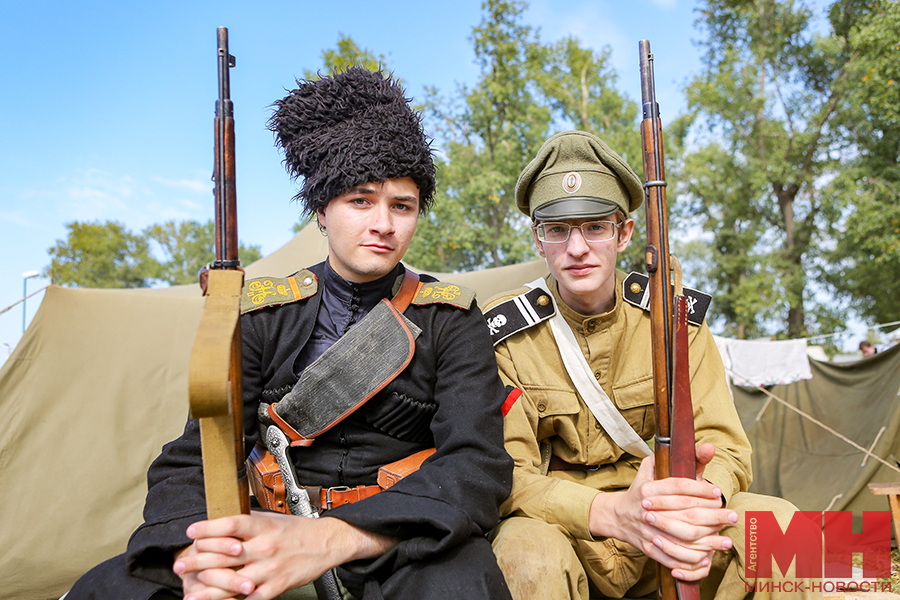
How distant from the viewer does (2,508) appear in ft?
13.4

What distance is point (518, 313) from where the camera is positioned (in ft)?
7.32

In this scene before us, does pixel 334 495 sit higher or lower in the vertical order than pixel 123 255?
lower

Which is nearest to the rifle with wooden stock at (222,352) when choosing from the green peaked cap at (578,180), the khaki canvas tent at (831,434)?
the green peaked cap at (578,180)

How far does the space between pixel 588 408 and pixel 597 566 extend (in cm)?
52

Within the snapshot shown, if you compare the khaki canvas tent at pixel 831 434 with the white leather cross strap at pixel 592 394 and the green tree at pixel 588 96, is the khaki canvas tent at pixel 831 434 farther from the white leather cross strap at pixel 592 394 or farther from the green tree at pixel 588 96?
the green tree at pixel 588 96

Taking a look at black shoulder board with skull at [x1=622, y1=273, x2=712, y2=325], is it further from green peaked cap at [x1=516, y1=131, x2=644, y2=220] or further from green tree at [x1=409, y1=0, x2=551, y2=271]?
green tree at [x1=409, y1=0, x2=551, y2=271]

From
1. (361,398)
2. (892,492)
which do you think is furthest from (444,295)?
(892,492)

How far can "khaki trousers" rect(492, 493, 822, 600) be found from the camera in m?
1.53

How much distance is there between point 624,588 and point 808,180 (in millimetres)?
19048

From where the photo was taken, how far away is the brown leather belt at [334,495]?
62.2 inches

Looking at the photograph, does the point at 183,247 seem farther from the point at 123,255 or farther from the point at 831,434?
the point at 831,434

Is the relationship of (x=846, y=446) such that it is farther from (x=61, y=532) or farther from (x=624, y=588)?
(x=61, y=532)

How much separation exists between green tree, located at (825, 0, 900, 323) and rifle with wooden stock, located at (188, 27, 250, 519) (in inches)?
612

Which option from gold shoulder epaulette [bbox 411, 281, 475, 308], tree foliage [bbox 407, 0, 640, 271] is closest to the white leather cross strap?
gold shoulder epaulette [bbox 411, 281, 475, 308]
